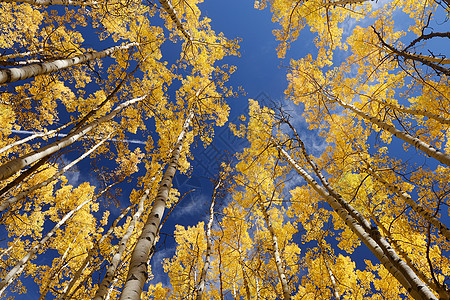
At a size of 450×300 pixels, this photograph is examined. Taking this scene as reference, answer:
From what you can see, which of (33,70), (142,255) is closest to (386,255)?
(142,255)

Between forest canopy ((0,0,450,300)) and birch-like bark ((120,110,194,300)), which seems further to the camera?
forest canopy ((0,0,450,300))

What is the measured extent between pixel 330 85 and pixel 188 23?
19.7 ft

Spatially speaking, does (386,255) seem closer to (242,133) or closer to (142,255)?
(142,255)

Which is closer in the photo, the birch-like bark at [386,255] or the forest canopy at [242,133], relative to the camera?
the birch-like bark at [386,255]

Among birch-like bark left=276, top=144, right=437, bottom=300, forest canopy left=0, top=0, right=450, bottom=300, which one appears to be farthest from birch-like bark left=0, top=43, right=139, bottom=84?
birch-like bark left=276, top=144, right=437, bottom=300

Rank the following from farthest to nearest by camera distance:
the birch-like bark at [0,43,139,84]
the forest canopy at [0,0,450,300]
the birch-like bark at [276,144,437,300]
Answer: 1. the forest canopy at [0,0,450,300]
2. the birch-like bark at [0,43,139,84]
3. the birch-like bark at [276,144,437,300]

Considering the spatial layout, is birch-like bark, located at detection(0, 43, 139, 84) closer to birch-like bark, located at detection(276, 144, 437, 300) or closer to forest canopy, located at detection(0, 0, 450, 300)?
forest canopy, located at detection(0, 0, 450, 300)

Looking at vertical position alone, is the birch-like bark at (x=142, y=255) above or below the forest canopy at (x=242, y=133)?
below

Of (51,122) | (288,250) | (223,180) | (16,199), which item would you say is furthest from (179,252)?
(51,122)

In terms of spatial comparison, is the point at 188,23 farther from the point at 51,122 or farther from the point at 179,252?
the point at 179,252

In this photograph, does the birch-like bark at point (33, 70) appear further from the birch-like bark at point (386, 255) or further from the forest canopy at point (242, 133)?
the birch-like bark at point (386, 255)

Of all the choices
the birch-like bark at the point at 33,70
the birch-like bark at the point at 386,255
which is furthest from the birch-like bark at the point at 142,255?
the birch-like bark at the point at 386,255

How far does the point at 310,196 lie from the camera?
833 cm

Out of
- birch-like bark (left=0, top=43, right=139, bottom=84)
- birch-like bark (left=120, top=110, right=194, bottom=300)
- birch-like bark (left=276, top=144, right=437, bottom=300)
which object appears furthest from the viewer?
birch-like bark (left=0, top=43, right=139, bottom=84)
